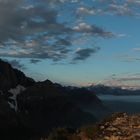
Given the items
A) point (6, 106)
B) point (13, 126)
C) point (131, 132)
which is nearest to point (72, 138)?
point (131, 132)

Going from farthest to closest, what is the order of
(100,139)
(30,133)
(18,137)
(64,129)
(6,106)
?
(6,106) → (30,133) → (18,137) → (64,129) → (100,139)

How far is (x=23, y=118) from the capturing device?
629 feet

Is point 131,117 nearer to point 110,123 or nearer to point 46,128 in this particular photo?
point 110,123

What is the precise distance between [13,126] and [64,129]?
145 meters

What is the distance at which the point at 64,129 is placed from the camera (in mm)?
27812

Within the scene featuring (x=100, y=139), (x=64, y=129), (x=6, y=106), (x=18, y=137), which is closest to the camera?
(x=100, y=139)

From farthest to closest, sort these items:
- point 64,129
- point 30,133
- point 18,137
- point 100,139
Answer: point 30,133 < point 18,137 < point 64,129 < point 100,139

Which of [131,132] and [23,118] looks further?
[23,118]

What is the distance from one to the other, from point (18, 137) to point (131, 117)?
132 m

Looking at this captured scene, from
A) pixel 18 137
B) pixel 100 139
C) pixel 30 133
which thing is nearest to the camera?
pixel 100 139

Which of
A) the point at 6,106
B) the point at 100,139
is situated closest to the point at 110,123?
the point at 100,139

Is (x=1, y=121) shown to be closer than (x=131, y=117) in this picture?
No

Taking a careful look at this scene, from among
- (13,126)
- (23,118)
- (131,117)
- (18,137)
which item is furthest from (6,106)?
(131,117)

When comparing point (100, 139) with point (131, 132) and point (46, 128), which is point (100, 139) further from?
point (46, 128)
